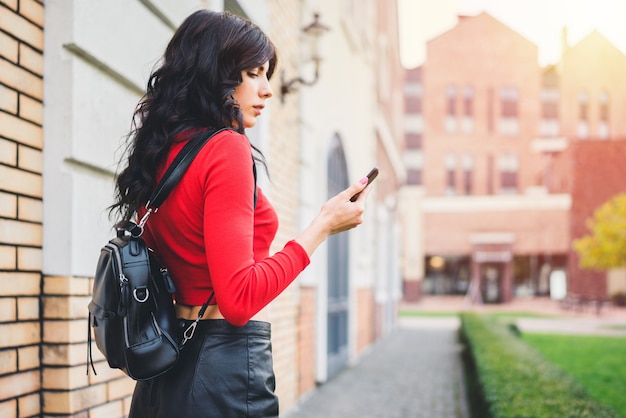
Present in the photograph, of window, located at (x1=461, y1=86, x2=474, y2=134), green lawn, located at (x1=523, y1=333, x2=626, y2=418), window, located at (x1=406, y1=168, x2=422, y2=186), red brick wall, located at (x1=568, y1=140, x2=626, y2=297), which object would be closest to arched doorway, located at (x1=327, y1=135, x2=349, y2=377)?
green lawn, located at (x1=523, y1=333, x2=626, y2=418)

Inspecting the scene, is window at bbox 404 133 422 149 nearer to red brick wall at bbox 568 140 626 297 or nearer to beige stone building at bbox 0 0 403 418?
red brick wall at bbox 568 140 626 297

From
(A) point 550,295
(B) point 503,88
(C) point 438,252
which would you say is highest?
(B) point 503,88

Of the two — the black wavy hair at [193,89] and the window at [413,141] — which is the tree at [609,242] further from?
the black wavy hair at [193,89]

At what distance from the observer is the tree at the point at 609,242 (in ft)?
105

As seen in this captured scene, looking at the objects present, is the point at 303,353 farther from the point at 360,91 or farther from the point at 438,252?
the point at 438,252

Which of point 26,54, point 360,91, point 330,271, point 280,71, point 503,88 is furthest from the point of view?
point 503,88

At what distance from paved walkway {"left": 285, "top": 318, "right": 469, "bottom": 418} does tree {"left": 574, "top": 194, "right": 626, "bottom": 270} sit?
19225 mm

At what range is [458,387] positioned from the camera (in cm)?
1002

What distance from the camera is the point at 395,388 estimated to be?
980cm

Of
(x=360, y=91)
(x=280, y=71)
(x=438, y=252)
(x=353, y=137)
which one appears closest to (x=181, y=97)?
(x=280, y=71)

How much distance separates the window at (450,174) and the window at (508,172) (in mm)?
3123

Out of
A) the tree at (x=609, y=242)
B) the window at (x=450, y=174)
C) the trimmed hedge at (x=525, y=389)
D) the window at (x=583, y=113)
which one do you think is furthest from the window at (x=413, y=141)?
the trimmed hedge at (x=525, y=389)

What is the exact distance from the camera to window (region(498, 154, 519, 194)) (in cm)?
4797

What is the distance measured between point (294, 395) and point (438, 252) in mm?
37621
